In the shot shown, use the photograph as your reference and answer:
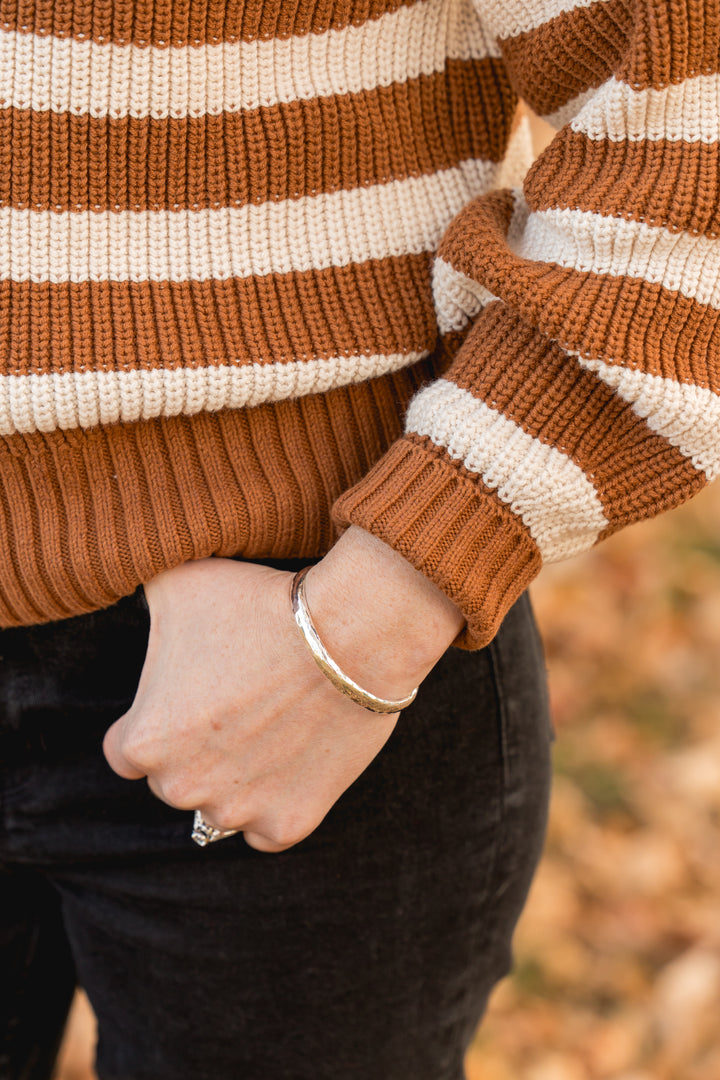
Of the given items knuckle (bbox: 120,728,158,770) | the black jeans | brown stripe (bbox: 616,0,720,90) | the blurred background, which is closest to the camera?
brown stripe (bbox: 616,0,720,90)

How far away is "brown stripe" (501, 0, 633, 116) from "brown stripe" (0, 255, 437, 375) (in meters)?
0.16

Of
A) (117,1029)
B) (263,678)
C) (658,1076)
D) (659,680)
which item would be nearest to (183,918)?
(117,1029)

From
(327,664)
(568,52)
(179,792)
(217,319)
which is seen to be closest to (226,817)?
(179,792)

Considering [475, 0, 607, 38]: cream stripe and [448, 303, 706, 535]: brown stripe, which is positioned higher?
[475, 0, 607, 38]: cream stripe

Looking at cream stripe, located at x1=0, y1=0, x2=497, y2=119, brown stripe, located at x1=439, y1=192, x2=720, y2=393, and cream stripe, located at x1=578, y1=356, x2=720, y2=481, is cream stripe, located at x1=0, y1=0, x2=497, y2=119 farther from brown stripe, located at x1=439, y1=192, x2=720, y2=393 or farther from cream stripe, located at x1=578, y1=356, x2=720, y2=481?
cream stripe, located at x1=578, y1=356, x2=720, y2=481

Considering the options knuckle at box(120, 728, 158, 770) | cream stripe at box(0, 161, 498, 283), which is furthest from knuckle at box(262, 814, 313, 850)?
cream stripe at box(0, 161, 498, 283)

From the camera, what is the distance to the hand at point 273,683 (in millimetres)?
704

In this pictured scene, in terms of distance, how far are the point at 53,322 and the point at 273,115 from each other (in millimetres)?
236

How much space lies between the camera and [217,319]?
75 cm

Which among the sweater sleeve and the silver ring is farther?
the silver ring

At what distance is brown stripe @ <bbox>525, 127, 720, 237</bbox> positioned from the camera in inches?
25.8

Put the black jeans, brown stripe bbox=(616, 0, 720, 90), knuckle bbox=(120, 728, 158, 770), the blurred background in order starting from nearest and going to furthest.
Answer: brown stripe bbox=(616, 0, 720, 90)
knuckle bbox=(120, 728, 158, 770)
the black jeans
the blurred background

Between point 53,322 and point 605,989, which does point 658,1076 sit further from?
point 53,322

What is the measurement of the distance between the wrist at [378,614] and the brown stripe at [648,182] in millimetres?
300
